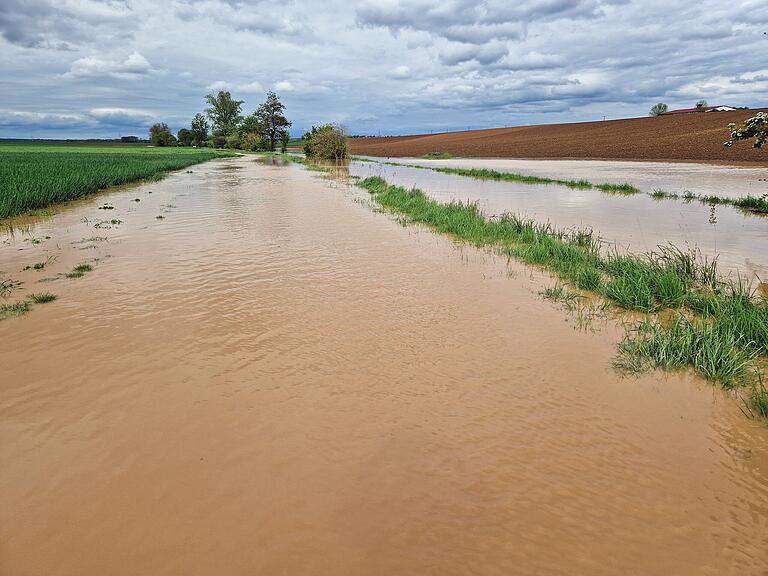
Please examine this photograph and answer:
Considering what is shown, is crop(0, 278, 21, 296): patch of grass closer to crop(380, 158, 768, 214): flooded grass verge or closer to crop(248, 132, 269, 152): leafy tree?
crop(380, 158, 768, 214): flooded grass verge

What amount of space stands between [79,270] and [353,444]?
8.88m

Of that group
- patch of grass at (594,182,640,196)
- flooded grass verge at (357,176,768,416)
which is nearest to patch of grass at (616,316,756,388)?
flooded grass verge at (357,176,768,416)

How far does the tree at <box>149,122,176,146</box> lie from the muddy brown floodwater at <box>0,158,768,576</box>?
497 feet

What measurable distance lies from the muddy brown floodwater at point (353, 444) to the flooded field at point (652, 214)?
722 centimetres

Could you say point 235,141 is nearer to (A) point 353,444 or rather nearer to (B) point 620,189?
(B) point 620,189

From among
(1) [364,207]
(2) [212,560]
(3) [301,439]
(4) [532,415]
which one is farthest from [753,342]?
(1) [364,207]

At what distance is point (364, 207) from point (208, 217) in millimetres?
7032

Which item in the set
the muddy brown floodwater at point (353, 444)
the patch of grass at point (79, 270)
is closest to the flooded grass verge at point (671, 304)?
the muddy brown floodwater at point (353, 444)

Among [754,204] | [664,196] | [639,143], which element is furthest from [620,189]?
[639,143]

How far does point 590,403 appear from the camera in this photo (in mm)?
4973

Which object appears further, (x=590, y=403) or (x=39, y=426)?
(x=590, y=403)

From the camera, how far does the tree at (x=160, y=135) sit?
450 ft

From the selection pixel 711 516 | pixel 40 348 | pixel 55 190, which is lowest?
pixel 711 516

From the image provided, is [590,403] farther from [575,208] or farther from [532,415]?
[575,208]
